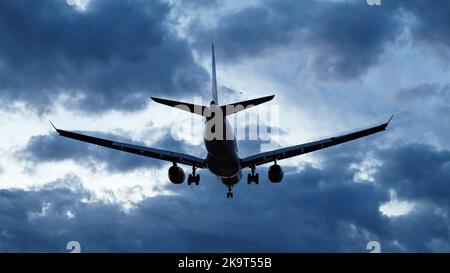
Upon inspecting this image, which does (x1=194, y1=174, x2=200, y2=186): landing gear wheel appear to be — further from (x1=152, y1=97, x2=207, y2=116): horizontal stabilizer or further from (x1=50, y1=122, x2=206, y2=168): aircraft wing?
(x1=152, y1=97, x2=207, y2=116): horizontal stabilizer

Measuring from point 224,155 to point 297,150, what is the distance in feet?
32.7

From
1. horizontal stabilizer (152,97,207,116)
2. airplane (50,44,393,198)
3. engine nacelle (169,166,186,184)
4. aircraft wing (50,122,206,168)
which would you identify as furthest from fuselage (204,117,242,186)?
engine nacelle (169,166,186,184)

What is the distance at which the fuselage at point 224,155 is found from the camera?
170 feet

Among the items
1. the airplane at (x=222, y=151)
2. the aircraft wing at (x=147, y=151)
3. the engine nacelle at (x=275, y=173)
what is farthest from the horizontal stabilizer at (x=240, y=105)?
the aircraft wing at (x=147, y=151)

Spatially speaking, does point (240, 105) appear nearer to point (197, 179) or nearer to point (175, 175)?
point (175, 175)

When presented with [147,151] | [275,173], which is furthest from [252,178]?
[147,151]

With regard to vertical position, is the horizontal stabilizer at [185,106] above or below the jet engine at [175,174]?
above

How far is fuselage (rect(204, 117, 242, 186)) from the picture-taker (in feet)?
170

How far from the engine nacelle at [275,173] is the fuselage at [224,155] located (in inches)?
131

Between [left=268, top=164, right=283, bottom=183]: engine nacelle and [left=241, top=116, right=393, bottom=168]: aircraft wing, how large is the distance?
1.56 meters

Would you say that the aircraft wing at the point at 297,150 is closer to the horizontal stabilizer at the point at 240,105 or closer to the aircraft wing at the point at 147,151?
the aircraft wing at the point at 147,151

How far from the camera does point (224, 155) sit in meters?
53.9
